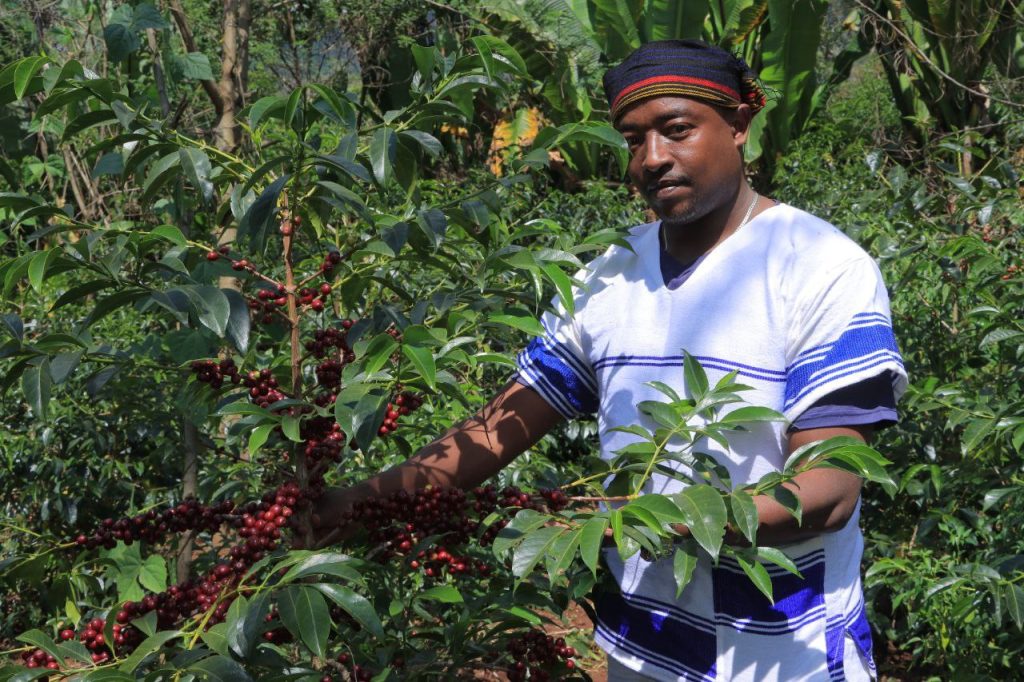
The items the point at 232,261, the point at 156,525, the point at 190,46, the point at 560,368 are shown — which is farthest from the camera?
the point at 190,46

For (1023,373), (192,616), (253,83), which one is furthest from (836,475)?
(253,83)

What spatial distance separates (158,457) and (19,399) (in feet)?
1.75

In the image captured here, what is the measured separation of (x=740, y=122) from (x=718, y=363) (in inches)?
17.7

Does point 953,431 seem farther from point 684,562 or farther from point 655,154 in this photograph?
point 684,562

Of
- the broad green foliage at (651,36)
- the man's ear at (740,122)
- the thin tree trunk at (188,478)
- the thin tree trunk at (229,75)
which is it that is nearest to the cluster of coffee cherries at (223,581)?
the man's ear at (740,122)

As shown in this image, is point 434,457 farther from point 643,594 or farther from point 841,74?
point 841,74

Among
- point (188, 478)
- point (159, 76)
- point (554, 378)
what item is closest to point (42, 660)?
point (554, 378)

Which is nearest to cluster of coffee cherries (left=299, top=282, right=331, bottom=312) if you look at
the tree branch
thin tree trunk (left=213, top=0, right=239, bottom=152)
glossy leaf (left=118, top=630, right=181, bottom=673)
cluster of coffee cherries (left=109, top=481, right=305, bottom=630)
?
cluster of coffee cherries (left=109, top=481, right=305, bottom=630)

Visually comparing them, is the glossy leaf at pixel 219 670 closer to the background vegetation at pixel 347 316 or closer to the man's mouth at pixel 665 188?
the background vegetation at pixel 347 316

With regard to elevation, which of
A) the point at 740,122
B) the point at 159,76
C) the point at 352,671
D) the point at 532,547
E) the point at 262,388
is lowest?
the point at 352,671

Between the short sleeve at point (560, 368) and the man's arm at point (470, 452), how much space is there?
2 cm

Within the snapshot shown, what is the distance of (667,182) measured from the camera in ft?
5.76

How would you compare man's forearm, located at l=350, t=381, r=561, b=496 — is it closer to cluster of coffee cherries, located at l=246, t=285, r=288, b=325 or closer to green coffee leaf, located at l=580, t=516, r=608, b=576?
cluster of coffee cherries, located at l=246, t=285, r=288, b=325

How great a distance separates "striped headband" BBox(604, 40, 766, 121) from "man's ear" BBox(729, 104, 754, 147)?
2 cm
